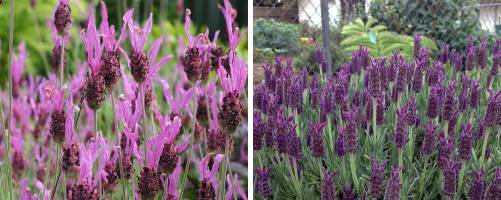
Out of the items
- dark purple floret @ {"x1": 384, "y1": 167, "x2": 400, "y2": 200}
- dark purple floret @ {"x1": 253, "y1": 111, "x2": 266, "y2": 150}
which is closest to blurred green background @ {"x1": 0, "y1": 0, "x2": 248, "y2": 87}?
dark purple floret @ {"x1": 253, "y1": 111, "x2": 266, "y2": 150}

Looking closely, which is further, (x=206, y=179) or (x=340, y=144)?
(x=340, y=144)

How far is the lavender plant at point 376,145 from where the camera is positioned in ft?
4.57

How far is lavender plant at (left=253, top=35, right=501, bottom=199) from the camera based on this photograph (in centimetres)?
139

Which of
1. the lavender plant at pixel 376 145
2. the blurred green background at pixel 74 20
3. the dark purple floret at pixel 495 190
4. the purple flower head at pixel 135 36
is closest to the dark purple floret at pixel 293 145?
the lavender plant at pixel 376 145

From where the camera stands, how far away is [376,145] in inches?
65.3

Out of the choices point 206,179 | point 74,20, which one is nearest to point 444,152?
point 206,179

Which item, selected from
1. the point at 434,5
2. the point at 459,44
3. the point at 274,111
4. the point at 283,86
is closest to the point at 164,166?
the point at 274,111

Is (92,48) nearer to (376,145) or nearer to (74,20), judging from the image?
(376,145)

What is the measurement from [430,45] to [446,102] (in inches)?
108

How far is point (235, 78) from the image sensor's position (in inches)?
31.9

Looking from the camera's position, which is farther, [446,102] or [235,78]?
[446,102]

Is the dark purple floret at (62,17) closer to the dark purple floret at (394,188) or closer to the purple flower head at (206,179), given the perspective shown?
the purple flower head at (206,179)

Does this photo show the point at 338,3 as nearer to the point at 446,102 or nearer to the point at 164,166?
the point at 446,102

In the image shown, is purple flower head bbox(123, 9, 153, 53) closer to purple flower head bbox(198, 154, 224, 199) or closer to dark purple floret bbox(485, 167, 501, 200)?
purple flower head bbox(198, 154, 224, 199)
